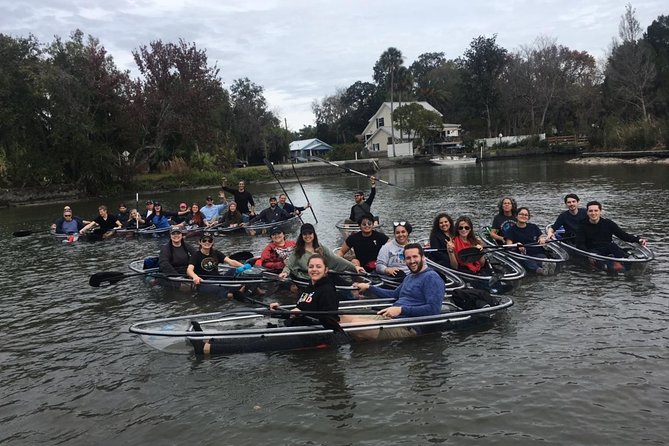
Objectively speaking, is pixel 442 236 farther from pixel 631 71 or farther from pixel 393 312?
pixel 631 71

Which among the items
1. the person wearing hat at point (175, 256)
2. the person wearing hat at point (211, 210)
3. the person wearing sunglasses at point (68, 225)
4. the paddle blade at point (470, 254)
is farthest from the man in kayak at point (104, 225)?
the paddle blade at point (470, 254)

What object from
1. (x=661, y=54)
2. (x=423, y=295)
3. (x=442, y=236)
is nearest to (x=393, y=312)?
(x=423, y=295)

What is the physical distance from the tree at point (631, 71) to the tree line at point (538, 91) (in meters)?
0.11

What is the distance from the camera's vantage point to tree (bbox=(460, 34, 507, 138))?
76.7 meters

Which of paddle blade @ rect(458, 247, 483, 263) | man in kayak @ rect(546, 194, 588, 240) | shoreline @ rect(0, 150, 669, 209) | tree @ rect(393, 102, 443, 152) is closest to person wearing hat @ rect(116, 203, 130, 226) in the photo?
paddle blade @ rect(458, 247, 483, 263)

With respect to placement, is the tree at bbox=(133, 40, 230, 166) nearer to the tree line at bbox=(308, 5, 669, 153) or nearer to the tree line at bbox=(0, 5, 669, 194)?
the tree line at bbox=(0, 5, 669, 194)

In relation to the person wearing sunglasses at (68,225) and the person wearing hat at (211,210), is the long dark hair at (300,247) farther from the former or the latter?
the person wearing sunglasses at (68,225)

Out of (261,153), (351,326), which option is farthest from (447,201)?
A: (261,153)

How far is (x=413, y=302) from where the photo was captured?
7.75 metres

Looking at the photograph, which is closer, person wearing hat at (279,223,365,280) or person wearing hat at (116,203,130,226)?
person wearing hat at (279,223,365,280)

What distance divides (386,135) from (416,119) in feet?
33.7

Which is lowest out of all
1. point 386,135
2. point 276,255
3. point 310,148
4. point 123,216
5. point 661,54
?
point 276,255

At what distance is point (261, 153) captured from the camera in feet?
238

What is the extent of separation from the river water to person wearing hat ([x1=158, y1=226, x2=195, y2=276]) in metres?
0.56
